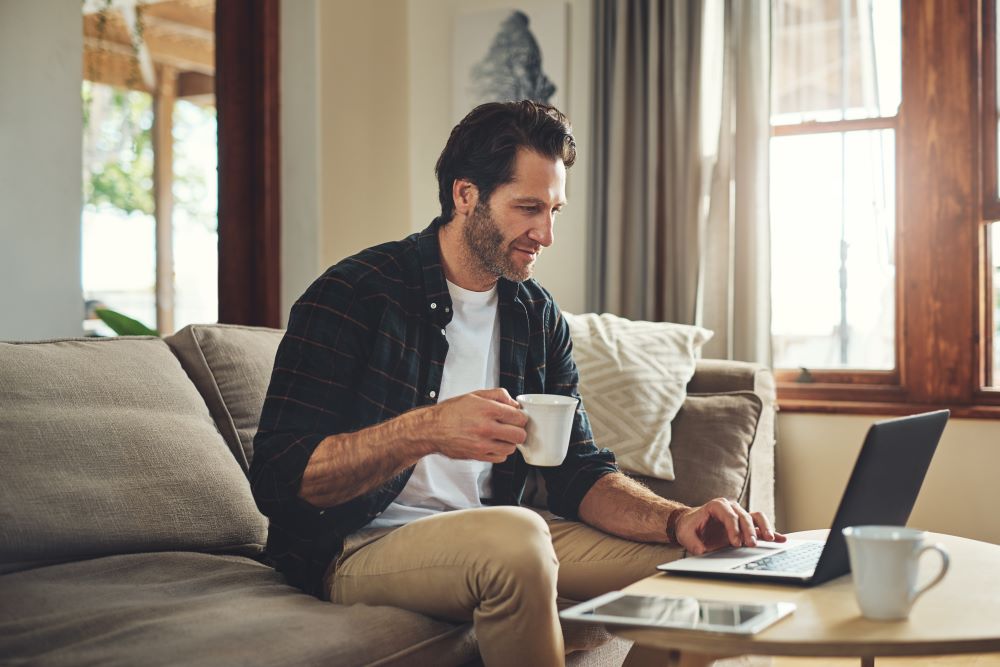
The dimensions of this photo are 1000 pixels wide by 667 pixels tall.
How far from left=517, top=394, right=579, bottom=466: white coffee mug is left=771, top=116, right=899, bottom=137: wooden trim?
221 centimetres

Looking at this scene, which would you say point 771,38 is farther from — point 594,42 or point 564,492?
point 564,492

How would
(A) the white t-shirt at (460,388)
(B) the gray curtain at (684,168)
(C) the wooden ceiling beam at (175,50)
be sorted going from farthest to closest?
(C) the wooden ceiling beam at (175,50) < (B) the gray curtain at (684,168) < (A) the white t-shirt at (460,388)

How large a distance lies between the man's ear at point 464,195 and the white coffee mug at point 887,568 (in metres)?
0.98

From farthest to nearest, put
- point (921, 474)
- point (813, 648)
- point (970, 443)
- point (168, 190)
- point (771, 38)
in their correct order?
point (168, 190) < point (771, 38) < point (970, 443) < point (921, 474) < point (813, 648)

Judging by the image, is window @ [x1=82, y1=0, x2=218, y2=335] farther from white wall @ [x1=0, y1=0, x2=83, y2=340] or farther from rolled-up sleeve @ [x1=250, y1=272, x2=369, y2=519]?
rolled-up sleeve @ [x1=250, y1=272, x2=369, y2=519]

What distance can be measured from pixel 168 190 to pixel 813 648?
3.05 meters

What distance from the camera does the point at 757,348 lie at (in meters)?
3.03

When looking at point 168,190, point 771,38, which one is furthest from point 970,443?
point 168,190

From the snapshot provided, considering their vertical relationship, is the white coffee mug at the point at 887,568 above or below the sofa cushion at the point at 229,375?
below

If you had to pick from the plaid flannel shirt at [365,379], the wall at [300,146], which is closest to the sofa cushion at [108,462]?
the plaid flannel shirt at [365,379]

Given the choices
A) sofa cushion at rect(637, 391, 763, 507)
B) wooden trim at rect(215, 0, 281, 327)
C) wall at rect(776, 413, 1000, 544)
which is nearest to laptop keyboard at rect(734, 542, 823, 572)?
sofa cushion at rect(637, 391, 763, 507)

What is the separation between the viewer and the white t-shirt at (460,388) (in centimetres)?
171

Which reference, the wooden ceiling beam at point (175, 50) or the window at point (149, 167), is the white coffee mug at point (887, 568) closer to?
the window at point (149, 167)

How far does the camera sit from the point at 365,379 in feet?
5.44
